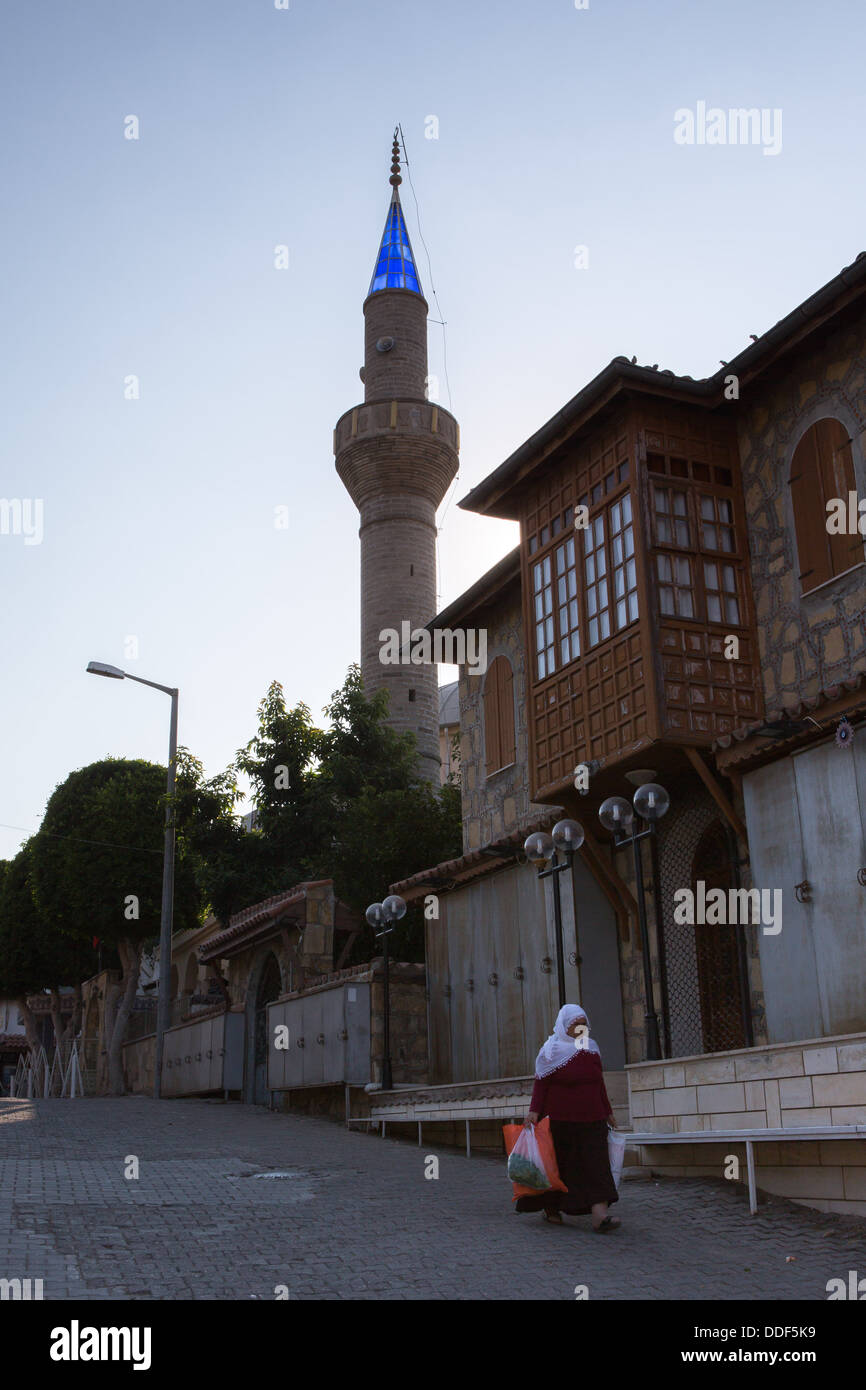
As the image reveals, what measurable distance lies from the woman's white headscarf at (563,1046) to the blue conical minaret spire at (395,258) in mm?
33953

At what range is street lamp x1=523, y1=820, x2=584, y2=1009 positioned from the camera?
39.3 ft

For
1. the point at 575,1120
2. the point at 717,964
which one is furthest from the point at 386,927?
the point at 575,1120

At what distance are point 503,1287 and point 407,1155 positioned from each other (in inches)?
277

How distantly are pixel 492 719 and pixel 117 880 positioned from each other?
21.0m

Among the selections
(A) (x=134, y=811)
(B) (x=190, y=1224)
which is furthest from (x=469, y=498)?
(A) (x=134, y=811)

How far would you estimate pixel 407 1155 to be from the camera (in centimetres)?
1359

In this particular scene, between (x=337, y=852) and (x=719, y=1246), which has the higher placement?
(x=337, y=852)

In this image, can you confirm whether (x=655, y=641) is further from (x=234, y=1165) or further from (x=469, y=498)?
(x=234, y=1165)

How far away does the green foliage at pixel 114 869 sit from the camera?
36.5 metres

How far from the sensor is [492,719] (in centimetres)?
1847

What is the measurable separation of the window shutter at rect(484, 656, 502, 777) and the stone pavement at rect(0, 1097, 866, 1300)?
6.60 meters

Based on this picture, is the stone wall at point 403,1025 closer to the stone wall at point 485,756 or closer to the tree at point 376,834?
the stone wall at point 485,756

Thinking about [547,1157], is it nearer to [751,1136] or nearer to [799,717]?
[751,1136]
